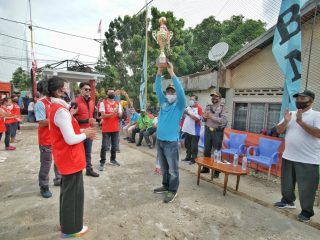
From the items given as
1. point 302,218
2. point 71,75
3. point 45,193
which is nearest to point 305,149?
point 302,218

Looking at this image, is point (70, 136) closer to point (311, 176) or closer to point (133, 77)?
point (311, 176)

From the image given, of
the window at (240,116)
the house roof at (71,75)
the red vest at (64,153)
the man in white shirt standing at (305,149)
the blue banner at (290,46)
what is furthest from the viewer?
the house roof at (71,75)

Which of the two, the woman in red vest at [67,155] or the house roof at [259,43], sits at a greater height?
the house roof at [259,43]

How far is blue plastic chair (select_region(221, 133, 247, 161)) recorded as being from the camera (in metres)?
6.58

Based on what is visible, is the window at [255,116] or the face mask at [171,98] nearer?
the face mask at [171,98]

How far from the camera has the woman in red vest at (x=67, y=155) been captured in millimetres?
2535

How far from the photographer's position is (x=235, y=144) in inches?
271

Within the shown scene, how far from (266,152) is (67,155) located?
498cm

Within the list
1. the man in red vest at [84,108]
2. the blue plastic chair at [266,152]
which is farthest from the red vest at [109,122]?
the blue plastic chair at [266,152]

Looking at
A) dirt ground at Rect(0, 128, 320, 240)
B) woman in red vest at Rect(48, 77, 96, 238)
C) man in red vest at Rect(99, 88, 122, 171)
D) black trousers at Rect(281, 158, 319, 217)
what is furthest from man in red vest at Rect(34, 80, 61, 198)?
black trousers at Rect(281, 158, 319, 217)

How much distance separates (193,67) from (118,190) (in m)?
15.5

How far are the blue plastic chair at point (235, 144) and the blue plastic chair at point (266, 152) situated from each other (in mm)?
305

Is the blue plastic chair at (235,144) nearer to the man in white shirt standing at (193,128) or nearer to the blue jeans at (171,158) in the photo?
the man in white shirt standing at (193,128)

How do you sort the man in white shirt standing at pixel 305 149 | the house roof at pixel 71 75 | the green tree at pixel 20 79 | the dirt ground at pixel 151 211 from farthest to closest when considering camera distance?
the green tree at pixel 20 79 < the house roof at pixel 71 75 < the man in white shirt standing at pixel 305 149 < the dirt ground at pixel 151 211
